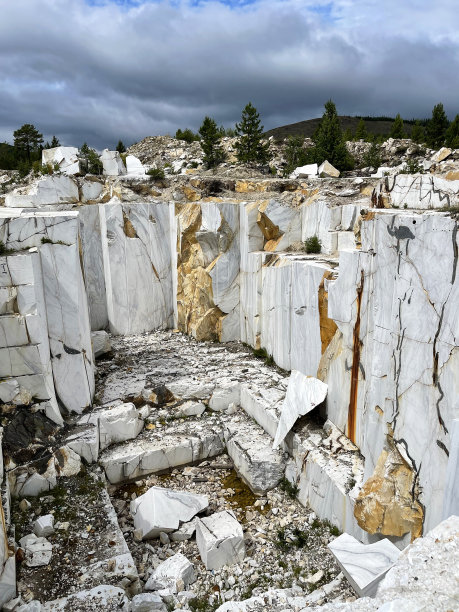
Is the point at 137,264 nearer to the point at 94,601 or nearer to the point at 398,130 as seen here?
the point at 94,601

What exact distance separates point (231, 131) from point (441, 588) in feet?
78.5

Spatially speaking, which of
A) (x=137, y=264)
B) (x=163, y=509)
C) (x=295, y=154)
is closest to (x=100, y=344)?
(x=137, y=264)

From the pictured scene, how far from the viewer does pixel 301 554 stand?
507cm

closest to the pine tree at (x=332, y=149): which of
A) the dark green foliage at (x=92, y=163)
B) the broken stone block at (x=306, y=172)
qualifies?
the broken stone block at (x=306, y=172)

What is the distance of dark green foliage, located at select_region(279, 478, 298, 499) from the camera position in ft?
19.7

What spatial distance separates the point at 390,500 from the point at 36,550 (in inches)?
146

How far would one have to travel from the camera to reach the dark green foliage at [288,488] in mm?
6012

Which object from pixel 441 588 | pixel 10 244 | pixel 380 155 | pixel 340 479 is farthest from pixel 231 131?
pixel 441 588

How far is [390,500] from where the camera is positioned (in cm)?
439

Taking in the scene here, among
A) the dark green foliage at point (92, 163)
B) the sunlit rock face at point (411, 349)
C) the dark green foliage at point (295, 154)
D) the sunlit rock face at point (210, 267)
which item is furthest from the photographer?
the dark green foliage at point (295, 154)

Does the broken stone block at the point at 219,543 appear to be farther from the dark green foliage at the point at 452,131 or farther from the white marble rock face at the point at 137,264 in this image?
the dark green foliage at the point at 452,131

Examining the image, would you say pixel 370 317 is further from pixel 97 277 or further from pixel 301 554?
pixel 97 277

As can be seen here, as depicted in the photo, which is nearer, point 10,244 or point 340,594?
point 340,594

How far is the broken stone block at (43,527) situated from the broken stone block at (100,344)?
13.8 feet
